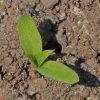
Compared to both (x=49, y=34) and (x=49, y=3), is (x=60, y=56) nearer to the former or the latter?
(x=49, y=34)

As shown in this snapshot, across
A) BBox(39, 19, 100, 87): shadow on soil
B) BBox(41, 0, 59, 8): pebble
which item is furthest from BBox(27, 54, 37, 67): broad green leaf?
BBox(41, 0, 59, 8): pebble

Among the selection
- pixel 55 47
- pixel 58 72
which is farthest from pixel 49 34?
pixel 58 72

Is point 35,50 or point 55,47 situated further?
point 55,47

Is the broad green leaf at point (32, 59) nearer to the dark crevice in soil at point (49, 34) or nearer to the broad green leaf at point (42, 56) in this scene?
the broad green leaf at point (42, 56)

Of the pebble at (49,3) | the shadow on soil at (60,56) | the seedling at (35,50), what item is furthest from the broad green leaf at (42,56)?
the pebble at (49,3)

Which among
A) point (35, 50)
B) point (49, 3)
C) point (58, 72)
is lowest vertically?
point (58, 72)

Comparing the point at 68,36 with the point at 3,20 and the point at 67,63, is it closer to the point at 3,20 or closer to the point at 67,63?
the point at 67,63
